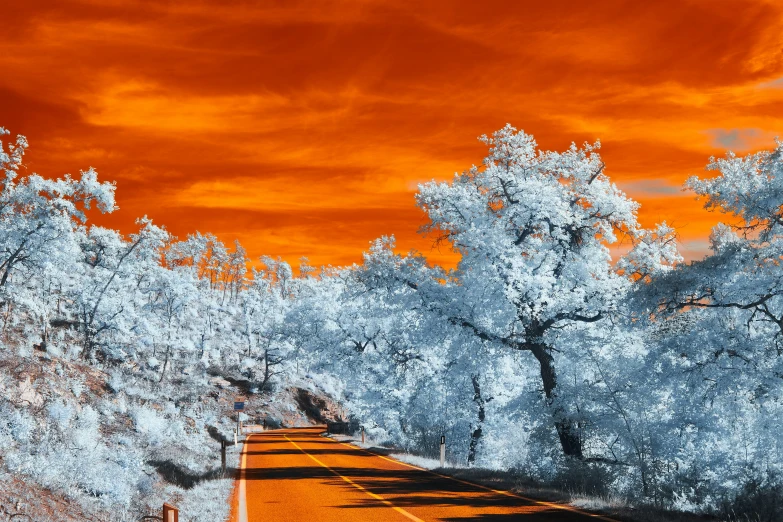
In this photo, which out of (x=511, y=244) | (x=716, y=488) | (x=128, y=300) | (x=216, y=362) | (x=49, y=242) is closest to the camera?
(x=716, y=488)

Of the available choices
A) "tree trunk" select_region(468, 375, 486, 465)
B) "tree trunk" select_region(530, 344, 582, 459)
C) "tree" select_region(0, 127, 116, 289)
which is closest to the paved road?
"tree trunk" select_region(530, 344, 582, 459)

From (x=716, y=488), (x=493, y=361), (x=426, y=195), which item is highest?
(x=426, y=195)

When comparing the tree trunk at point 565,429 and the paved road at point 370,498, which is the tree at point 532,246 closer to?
the tree trunk at point 565,429

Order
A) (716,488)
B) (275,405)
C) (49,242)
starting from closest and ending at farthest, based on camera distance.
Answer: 1. (716,488)
2. (49,242)
3. (275,405)

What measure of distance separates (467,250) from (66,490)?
43.8ft

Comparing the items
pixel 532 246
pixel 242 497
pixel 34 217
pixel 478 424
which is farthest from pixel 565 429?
pixel 34 217

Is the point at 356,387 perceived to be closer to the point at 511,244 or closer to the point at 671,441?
the point at 511,244

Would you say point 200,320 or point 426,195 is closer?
point 426,195

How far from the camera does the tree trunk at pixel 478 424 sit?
92.7 ft

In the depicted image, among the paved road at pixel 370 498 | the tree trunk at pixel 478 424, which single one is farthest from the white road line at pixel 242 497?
the tree trunk at pixel 478 424

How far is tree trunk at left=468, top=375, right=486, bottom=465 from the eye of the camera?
28250 millimetres

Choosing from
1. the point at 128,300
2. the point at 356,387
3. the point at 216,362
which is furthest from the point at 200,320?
the point at 356,387

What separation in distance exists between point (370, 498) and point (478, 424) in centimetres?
1451

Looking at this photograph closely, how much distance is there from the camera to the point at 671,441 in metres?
16.2
